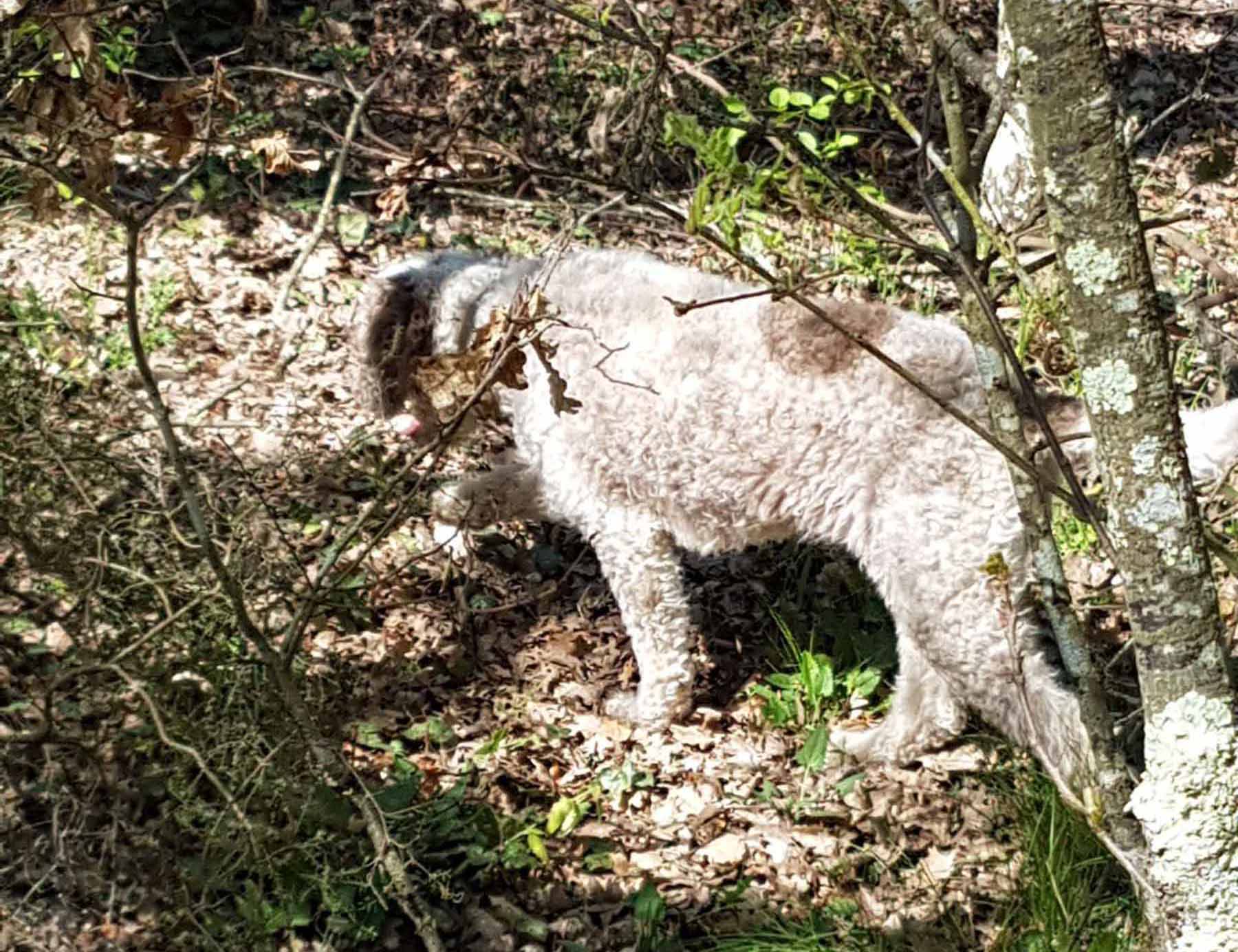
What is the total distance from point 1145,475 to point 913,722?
2.34 m

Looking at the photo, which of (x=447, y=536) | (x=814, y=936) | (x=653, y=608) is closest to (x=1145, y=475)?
(x=814, y=936)

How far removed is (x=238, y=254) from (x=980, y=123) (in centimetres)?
464

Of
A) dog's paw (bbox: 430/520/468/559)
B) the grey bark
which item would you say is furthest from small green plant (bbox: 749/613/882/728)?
the grey bark

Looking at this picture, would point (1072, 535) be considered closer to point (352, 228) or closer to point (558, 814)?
point (558, 814)

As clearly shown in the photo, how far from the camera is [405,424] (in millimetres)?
A: 4855

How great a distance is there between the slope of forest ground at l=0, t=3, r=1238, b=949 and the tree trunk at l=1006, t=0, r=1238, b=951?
23.3 inches

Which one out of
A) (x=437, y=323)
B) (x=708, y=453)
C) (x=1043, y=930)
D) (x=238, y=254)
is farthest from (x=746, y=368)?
(x=238, y=254)

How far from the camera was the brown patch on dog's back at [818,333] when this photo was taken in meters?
4.30

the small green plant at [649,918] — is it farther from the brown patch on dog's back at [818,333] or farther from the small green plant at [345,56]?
the small green plant at [345,56]

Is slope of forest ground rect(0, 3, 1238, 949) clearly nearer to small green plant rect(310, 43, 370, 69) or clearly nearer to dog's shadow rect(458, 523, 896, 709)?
dog's shadow rect(458, 523, 896, 709)

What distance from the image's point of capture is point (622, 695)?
194 inches

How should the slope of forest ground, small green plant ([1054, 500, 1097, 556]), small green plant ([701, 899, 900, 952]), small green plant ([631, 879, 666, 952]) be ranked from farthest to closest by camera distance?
Result: small green plant ([1054, 500, 1097, 556]) → small green plant ([631, 879, 666, 952]) → small green plant ([701, 899, 900, 952]) → the slope of forest ground

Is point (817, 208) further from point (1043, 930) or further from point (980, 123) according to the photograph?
point (980, 123)

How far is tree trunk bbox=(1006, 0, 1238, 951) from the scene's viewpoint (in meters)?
2.32
